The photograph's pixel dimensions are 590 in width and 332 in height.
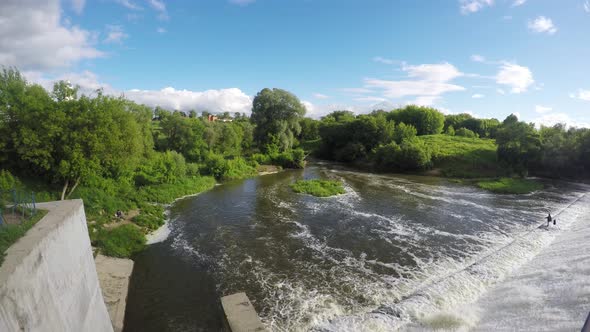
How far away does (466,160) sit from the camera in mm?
50188

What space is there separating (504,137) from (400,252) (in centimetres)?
4426

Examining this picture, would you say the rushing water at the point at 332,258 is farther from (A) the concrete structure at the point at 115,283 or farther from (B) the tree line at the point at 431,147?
(B) the tree line at the point at 431,147

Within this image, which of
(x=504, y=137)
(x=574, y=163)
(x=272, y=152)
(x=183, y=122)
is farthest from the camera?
(x=272, y=152)

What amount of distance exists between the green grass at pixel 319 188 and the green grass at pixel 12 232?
26760 mm

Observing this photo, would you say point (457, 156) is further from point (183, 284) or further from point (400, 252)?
point (183, 284)

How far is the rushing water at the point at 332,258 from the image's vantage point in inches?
508

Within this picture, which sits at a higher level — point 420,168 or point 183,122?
point 183,122

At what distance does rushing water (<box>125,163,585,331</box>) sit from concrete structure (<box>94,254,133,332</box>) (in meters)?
0.40

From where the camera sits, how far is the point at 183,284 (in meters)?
15.3

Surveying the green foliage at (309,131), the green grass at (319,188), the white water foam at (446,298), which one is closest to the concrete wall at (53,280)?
the white water foam at (446,298)

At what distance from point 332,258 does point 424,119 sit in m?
71.1

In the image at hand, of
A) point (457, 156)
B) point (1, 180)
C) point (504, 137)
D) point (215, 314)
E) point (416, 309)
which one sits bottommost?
point (215, 314)

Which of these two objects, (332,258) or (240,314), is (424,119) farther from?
(240,314)

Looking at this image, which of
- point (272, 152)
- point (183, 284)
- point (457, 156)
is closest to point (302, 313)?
point (183, 284)
